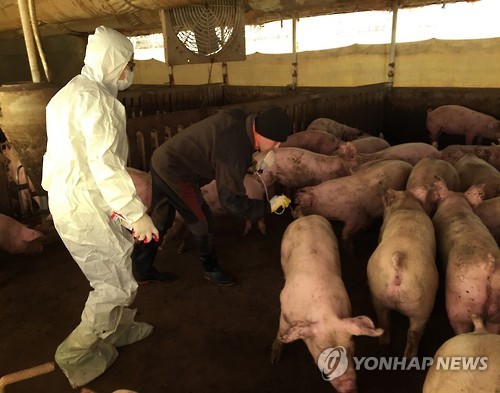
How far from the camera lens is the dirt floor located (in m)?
2.60

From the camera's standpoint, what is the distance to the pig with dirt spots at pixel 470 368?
1.60 m

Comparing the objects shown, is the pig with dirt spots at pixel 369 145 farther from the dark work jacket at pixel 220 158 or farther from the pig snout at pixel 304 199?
the dark work jacket at pixel 220 158

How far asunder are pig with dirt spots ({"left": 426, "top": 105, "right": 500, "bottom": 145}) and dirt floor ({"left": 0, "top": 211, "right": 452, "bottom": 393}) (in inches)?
144

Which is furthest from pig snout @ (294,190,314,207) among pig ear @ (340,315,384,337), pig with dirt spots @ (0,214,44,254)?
pig with dirt spots @ (0,214,44,254)

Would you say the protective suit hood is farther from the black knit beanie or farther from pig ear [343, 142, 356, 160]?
pig ear [343, 142, 356, 160]

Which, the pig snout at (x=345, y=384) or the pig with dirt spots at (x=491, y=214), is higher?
Result: the pig with dirt spots at (x=491, y=214)

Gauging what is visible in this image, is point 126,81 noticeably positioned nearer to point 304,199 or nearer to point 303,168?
point 304,199

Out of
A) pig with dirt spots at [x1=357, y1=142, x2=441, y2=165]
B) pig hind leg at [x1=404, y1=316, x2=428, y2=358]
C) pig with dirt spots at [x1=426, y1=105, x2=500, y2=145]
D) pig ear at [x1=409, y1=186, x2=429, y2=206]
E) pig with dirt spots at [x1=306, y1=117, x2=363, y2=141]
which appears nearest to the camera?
pig hind leg at [x1=404, y1=316, x2=428, y2=358]

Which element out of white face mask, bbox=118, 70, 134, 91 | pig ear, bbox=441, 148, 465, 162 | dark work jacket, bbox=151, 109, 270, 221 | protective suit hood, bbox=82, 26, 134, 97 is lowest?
pig ear, bbox=441, 148, 465, 162

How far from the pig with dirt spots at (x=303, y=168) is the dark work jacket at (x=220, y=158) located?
5.17ft

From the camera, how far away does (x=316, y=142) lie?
5.66 m

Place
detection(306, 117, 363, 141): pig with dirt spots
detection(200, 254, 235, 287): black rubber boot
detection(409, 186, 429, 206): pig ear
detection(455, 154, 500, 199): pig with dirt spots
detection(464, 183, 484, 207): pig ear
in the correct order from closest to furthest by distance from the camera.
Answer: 1. detection(464, 183, 484, 207): pig ear
2. detection(409, 186, 429, 206): pig ear
3. detection(200, 254, 235, 287): black rubber boot
4. detection(455, 154, 500, 199): pig with dirt spots
5. detection(306, 117, 363, 141): pig with dirt spots

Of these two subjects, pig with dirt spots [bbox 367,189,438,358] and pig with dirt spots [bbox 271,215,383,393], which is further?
pig with dirt spots [bbox 367,189,438,358]

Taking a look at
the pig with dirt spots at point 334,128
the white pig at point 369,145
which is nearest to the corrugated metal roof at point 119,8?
the pig with dirt spots at point 334,128
